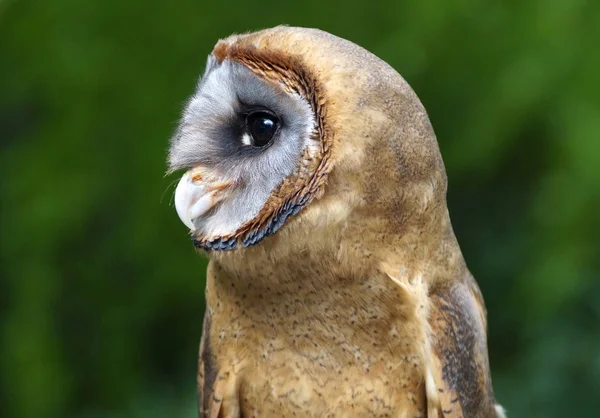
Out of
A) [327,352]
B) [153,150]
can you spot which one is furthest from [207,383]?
[153,150]

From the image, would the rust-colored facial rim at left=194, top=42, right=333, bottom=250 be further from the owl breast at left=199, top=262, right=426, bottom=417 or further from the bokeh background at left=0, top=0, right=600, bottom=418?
the bokeh background at left=0, top=0, right=600, bottom=418

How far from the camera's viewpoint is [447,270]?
1.37m

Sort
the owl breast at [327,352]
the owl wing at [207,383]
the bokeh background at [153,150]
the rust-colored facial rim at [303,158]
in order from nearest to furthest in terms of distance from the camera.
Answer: the rust-colored facial rim at [303,158]
the owl breast at [327,352]
the owl wing at [207,383]
the bokeh background at [153,150]

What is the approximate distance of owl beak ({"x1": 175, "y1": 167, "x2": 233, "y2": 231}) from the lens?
125cm

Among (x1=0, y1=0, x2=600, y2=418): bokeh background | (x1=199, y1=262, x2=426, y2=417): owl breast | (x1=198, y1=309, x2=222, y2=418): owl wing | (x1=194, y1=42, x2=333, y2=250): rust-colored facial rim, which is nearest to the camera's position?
(x1=194, y1=42, x2=333, y2=250): rust-colored facial rim

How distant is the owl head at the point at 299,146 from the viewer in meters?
1.19

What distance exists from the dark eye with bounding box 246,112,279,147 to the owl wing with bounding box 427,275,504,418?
364 mm

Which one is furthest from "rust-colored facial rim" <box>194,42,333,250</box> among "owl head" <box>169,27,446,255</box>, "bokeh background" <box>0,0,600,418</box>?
"bokeh background" <box>0,0,600,418</box>

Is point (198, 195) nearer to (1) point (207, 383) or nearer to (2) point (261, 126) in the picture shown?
(2) point (261, 126)

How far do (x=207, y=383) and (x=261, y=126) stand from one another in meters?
0.48

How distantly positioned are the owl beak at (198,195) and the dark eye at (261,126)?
7 cm

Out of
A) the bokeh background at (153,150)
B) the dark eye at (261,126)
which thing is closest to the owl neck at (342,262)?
the dark eye at (261,126)

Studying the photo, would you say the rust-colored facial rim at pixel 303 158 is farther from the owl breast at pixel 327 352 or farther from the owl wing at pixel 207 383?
the owl wing at pixel 207 383

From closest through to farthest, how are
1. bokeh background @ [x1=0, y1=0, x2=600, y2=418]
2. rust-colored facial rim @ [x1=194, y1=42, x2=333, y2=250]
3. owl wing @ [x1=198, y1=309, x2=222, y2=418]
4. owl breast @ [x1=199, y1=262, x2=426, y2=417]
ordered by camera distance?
1. rust-colored facial rim @ [x1=194, y1=42, x2=333, y2=250]
2. owl breast @ [x1=199, y1=262, x2=426, y2=417]
3. owl wing @ [x1=198, y1=309, x2=222, y2=418]
4. bokeh background @ [x1=0, y1=0, x2=600, y2=418]
